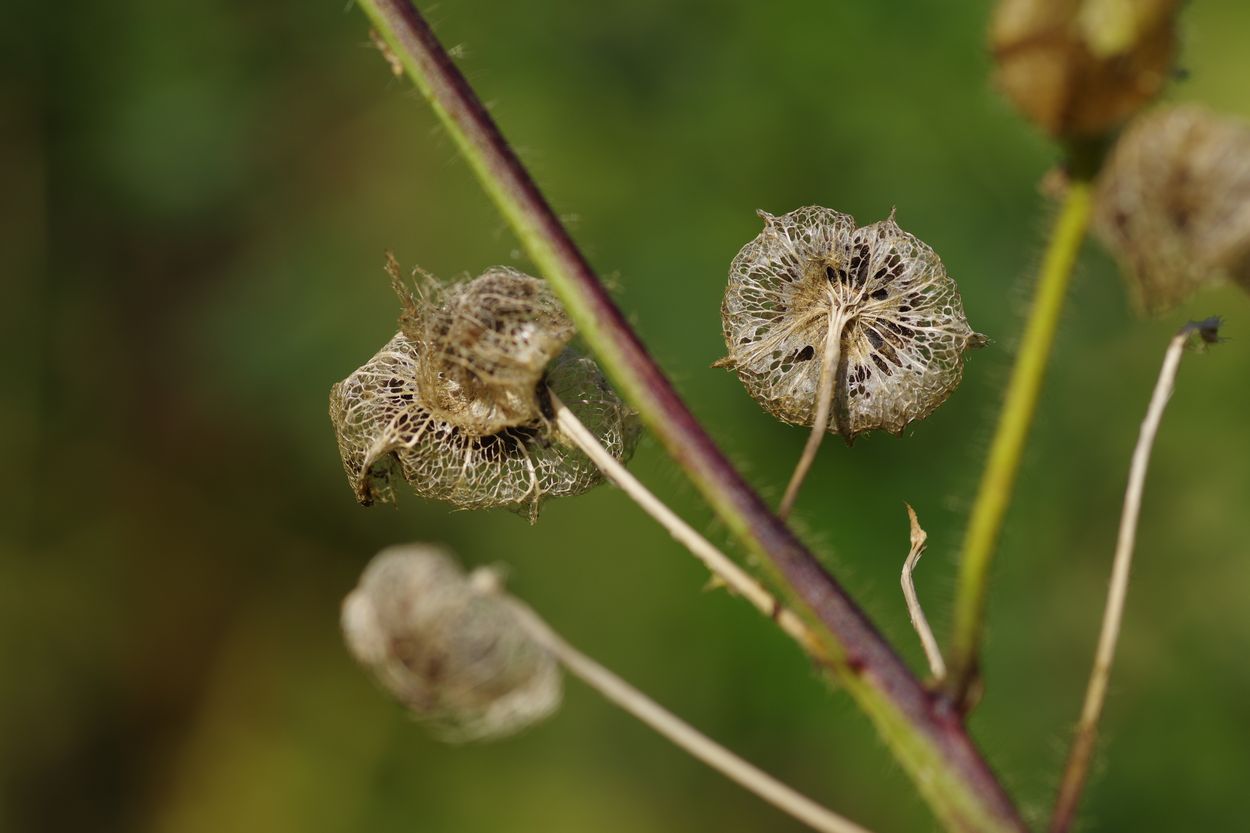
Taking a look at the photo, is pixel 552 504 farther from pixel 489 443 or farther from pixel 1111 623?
pixel 1111 623

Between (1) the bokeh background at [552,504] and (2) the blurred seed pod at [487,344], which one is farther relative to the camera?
(1) the bokeh background at [552,504]

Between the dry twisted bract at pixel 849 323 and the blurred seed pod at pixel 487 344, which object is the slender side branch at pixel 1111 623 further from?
the blurred seed pod at pixel 487 344

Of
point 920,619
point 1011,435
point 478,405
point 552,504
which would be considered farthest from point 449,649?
point 552,504

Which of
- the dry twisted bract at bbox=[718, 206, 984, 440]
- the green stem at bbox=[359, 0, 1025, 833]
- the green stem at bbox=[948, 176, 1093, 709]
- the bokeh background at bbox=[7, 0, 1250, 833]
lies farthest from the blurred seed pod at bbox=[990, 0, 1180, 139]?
the bokeh background at bbox=[7, 0, 1250, 833]

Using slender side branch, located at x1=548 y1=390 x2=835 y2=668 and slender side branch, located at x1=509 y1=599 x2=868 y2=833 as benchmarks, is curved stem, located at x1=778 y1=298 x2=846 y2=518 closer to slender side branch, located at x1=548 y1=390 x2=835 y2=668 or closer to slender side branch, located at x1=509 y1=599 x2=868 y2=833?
slender side branch, located at x1=548 y1=390 x2=835 y2=668

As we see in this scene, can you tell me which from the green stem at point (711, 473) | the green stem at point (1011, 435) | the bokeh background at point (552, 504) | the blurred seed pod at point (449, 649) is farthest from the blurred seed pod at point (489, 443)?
the bokeh background at point (552, 504)

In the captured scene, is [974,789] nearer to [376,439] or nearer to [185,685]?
[376,439]

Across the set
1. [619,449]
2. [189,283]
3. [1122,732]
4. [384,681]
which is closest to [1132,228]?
[619,449]
